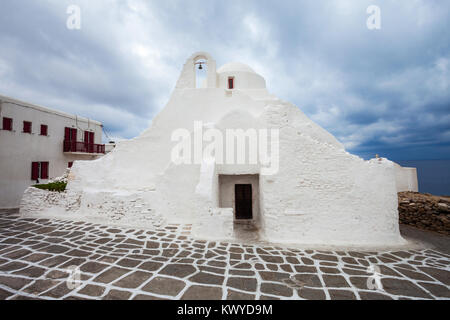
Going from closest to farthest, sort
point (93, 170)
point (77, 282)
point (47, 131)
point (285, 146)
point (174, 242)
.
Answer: point (77, 282)
point (174, 242)
point (285, 146)
point (93, 170)
point (47, 131)

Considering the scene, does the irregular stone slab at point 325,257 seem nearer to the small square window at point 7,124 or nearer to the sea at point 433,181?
the sea at point 433,181

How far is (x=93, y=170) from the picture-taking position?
9180mm

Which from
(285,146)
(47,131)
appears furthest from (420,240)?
(47,131)

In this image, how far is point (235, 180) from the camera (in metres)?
8.59

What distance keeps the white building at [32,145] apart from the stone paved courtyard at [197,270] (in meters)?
7.63

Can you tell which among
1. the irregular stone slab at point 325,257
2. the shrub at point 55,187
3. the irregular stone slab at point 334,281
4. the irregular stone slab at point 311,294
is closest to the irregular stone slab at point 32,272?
the irregular stone slab at point 311,294

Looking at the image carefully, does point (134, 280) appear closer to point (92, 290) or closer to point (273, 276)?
point (92, 290)

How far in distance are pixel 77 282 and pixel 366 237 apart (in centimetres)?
743

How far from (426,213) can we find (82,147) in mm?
20606

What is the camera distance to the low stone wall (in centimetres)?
758

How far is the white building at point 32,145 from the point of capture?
1106 cm

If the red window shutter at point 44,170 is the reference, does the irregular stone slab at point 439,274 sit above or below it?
below
